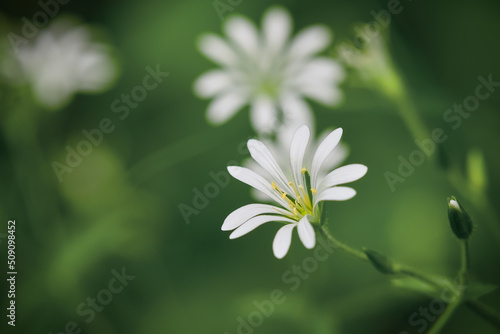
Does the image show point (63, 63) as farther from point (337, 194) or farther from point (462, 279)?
point (462, 279)

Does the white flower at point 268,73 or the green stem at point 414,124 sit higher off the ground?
the white flower at point 268,73

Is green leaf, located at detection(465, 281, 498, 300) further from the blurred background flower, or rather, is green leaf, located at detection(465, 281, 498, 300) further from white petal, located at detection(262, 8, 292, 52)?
the blurred background flower

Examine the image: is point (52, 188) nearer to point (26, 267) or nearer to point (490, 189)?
point (26, 267)

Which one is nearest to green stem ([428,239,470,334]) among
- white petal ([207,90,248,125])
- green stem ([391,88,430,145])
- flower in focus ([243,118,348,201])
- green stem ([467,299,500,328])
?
green stem ([467,299,500,328])

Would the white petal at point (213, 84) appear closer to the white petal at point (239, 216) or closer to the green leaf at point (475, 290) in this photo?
the white petal at point (239, 216)

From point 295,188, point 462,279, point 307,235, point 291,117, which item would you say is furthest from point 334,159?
point 307,235

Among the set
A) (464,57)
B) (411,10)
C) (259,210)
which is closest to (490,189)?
(464,57)

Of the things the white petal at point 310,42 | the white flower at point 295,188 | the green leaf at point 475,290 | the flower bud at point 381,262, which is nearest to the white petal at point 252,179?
the white flower at point 295,188
